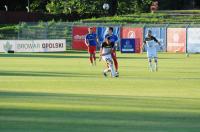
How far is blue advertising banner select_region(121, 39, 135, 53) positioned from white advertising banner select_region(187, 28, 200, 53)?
14.0 feet

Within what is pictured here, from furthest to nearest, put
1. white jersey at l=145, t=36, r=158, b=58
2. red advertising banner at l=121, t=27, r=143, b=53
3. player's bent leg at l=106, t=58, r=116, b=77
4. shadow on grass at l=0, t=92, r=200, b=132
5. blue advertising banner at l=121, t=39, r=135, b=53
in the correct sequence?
1. red advertising banner at l=121, t=27, r=143, b=53
2. blue advertising banner at l=121, t=39, r=135, b=53
3. white jersey at l=145, t=36, r=158, b=58
4. player's bent leg at l=106, t=58, r=116, b=77
5. shadow on grass at l=0, t=92, r=200, b=132

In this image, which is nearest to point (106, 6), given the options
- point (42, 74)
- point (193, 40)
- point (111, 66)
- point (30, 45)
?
point (193, 40)

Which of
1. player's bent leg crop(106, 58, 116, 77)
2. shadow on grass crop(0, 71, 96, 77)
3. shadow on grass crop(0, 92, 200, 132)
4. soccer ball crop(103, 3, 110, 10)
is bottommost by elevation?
shadow on grass crop(0, 71, 96, 77)

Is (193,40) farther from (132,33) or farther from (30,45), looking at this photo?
(30,45)

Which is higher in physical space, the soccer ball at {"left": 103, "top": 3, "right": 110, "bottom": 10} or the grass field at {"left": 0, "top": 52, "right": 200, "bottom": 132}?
the soccer ball at {"left": 103, "top": 3, "right": 110, "bottom": 10}

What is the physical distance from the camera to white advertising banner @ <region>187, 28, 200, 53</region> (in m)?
55.9

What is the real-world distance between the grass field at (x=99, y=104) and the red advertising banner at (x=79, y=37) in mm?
34253

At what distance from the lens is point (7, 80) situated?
2606 cm

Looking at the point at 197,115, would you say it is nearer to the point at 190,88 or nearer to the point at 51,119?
the point at 51,119

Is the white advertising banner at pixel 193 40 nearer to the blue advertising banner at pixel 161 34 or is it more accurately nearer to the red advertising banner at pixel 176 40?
the red advertising banner at pixel 176 40

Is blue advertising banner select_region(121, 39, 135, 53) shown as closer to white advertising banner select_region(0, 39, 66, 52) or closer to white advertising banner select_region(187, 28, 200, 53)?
white advertising banner select_region(187, 28, 200, 53)

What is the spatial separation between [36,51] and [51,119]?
41101mm

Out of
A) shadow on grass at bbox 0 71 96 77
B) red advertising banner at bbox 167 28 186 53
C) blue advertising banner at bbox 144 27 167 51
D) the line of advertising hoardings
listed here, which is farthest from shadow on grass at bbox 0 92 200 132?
blue advertising banner at bbox 144 27 167 51

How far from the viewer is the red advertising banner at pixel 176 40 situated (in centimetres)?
5680
